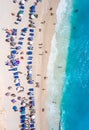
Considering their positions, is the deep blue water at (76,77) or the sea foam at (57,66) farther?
the deep blue water at (76,77)

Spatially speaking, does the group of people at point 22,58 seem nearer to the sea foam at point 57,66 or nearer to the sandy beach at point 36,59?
the sandy beach at point 36,59

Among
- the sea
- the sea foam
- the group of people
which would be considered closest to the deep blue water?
the sea

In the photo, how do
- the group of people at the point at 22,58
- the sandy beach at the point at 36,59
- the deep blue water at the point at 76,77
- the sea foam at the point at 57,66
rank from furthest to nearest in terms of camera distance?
the deep blue water at the point at 76,77 < the sea foam at the point at 57,66 < the group of people at the point at 22,58 < the sandy beach at the point at 36,59

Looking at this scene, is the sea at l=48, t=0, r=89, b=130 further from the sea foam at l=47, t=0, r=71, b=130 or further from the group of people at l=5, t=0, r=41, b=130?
the group of people at l=5, t=0, r=41, b=130

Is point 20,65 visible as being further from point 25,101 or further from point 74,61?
point 74,61

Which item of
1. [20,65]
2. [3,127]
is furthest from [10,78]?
[3,127]

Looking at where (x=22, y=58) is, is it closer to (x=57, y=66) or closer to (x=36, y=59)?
(x=36, y=59)

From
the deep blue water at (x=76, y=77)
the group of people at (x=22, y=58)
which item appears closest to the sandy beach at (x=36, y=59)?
the group of people at (x=22, y=58)

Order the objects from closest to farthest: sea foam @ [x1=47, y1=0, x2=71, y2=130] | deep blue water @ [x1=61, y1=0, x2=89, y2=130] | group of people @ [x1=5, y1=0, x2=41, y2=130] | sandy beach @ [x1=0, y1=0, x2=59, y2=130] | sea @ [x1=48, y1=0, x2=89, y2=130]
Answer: sandy beach @ [x1=0, y1=0, x2=59, y2=130]
group of people @ [x1=5, y1=0, x2=41, y2=130]
sea foam @ [x1=47, y1=0, x2=71, y2=130]
sea @ [x1=48, y1=0, x2=89, y2=130]
deep blue water @ [x1=61, y1=0, x2=89, y2=130]
